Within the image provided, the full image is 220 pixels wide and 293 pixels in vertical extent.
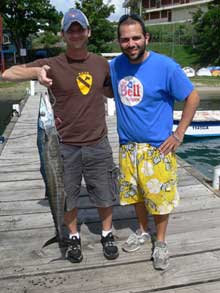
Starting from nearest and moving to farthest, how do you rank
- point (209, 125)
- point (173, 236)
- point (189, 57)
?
point (173, 236) < point (209, 125) < point (189, 57)

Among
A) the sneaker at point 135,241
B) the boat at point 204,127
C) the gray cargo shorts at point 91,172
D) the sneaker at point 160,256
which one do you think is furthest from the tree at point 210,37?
the sneaker at point 160,256

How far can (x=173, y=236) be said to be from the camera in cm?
370

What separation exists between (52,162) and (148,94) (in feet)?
2.95

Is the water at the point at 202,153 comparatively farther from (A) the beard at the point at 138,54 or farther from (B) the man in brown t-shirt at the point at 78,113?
(A) the beard at the point at 138,54

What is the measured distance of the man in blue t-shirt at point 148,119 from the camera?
115 inches

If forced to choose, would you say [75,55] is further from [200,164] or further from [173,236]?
[200,164]

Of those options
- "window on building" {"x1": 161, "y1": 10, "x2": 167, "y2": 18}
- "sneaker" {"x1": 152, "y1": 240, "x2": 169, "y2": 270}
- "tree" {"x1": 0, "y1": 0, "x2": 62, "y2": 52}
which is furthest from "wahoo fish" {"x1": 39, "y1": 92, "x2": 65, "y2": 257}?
"window on building" {"x1": 161, "y1": 10, "x2": 167, "y2": 18}

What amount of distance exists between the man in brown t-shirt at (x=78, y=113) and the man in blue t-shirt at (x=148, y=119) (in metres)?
0.15

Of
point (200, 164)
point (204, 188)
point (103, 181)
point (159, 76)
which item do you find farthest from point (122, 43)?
point (200, 164)

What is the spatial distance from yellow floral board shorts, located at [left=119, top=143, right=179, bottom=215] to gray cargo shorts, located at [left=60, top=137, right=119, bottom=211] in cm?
19

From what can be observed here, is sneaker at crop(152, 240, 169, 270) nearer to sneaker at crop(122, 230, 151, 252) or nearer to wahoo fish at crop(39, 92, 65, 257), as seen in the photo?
sneaker at crop(122, 230, 151, 252)

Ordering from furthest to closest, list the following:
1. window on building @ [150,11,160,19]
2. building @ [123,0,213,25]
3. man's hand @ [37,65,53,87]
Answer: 1. window on building @ [150,11,160,19]
2. building @ [123,0,213,25]
3. man's hand @ [37,65,53,87]

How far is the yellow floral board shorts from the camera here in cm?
309

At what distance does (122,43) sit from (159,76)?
0.37 m
